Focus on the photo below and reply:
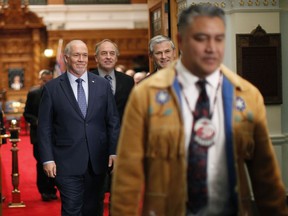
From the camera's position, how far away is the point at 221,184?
3.32 meters

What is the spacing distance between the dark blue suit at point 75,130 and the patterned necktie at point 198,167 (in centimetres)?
305

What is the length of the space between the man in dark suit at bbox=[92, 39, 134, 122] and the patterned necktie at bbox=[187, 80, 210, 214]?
3.97 m

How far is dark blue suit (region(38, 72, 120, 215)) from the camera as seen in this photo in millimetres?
6277

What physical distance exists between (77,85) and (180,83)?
3.23m

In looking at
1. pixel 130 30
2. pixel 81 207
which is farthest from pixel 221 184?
pixel 130 30

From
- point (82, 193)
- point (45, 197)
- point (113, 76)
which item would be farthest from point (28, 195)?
point (82, 193)

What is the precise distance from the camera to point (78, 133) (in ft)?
20.7

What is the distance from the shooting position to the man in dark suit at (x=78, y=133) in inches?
246

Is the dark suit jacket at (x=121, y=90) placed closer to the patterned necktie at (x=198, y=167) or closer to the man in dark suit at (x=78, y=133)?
the man in dark suit at (x=78, y=133)

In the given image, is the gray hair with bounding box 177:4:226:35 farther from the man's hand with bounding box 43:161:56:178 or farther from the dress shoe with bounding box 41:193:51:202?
the dress shoe with bounding box 41:193:51:202

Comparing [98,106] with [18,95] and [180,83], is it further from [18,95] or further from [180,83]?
[18,95]

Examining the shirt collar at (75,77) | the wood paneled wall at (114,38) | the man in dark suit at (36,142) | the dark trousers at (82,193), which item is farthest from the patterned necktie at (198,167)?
the wood paneled wall at (114,38)

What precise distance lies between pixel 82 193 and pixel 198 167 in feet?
10.4

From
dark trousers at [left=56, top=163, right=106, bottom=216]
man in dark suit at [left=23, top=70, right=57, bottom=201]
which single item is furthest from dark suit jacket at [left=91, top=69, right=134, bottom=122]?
man in dark suit at [left=23, top=70, right=57, bottom=201]
